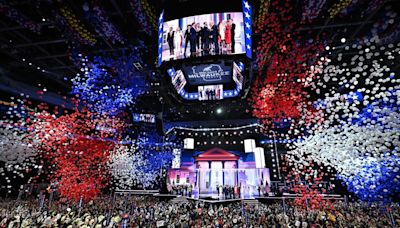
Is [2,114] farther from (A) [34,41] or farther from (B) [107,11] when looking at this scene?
(B) [107,11]

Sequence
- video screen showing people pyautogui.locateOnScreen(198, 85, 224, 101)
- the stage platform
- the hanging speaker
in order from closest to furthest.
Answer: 1. video screen showing people pyautogui.locateOnScreen(198, 85, 224, 101)
2. the stage platform
3. the hanging speaker

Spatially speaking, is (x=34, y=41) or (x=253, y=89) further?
(x=253, y=89)

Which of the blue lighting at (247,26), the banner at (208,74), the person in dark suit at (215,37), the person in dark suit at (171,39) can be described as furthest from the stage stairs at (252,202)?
the person in dark suit at (171,39)

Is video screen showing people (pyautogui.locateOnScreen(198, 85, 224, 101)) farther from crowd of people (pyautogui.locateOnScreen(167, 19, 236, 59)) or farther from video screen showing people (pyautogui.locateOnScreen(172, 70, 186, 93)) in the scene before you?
crowd of people (pyautogui.locateOnScreen(167, 19, 236, 59))

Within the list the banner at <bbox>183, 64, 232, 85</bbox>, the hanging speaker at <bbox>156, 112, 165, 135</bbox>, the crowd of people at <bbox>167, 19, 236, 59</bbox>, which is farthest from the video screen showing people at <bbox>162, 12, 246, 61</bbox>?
the hanging speaker at <bbox>156, 112, 165, 135</bbox>

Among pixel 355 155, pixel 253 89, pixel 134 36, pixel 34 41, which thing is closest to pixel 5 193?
pixel 34 41

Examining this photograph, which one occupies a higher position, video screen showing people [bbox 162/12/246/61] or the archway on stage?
video screen showing people [bbox 162/12/246/61]

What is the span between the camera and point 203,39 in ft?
14.2

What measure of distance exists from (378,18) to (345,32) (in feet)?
2.91

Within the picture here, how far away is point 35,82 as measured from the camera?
1092cm

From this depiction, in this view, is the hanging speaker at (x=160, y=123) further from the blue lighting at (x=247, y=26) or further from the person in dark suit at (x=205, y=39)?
the blue lighting at (x=247, y=26)

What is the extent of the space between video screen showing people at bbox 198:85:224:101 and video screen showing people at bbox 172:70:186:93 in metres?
0.59

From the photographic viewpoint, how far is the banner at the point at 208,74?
5414 millimetres

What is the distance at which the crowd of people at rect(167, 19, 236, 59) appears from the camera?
427cm
